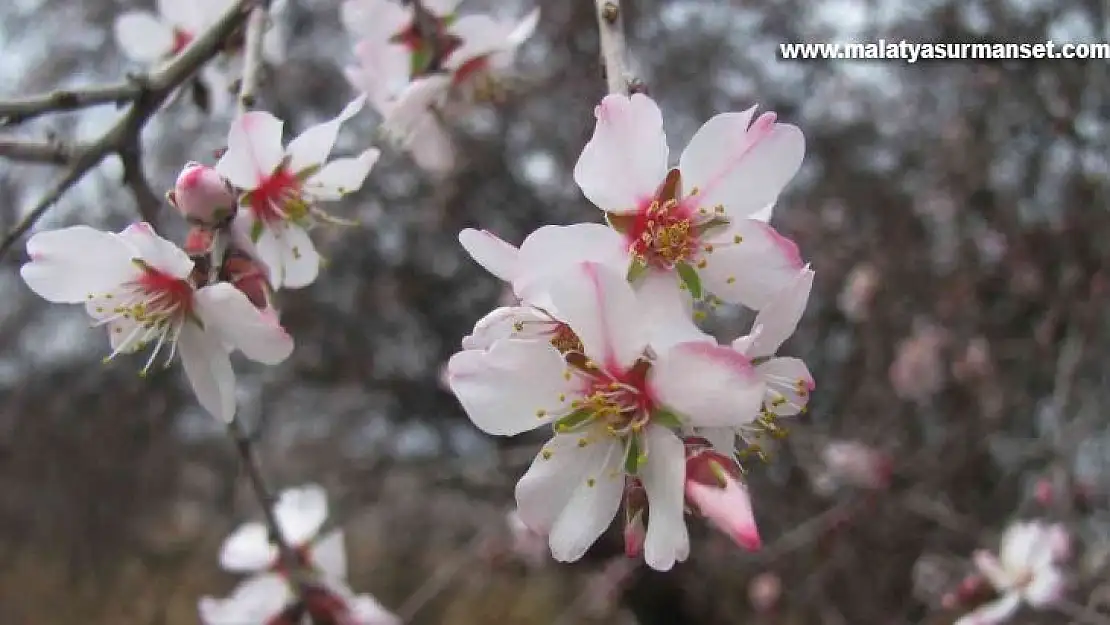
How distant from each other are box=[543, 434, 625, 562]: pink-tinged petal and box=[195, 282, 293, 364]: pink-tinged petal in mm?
353

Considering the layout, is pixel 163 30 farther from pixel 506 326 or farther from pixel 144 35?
pixel 506 326

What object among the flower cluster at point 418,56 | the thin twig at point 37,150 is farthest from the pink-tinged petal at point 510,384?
the flower cluster at point 418,56

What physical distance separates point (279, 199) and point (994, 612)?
1545 millimetres

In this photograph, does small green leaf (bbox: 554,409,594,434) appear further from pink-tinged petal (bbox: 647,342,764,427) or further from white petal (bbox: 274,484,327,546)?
white petal (bbox: 274,484,327,546)

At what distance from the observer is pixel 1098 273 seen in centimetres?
320

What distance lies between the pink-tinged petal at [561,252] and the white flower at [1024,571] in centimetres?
136

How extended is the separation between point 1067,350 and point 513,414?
260 cm

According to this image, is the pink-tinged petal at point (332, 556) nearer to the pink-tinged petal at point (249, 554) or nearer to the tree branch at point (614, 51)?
the pink-tinged petal at point (249, 554)

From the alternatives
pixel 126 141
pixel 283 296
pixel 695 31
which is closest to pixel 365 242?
pixel 283 296

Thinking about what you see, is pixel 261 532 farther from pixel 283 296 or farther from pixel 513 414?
pixel 283 296

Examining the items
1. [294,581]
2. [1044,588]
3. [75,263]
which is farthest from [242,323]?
[1044,588]

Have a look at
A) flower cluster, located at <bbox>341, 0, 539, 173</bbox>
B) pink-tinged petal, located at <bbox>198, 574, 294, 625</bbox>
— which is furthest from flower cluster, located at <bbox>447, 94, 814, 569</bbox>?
pink-tinged petal, located at <bbox>198, 574, 294, 625</bbox>

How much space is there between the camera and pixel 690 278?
3.00 feet

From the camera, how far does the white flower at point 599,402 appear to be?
805 millimetres
